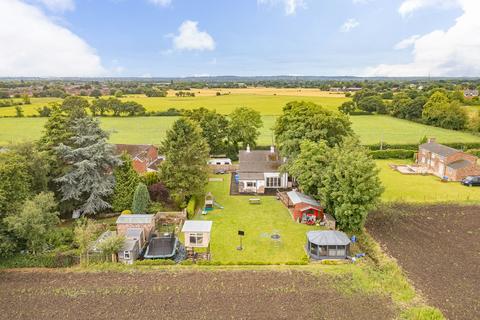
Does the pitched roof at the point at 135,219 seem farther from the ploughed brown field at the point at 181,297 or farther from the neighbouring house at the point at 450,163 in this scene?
the neighbouring house at the point at 450,163

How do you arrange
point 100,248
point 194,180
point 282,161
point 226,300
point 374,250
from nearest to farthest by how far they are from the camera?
1. point 226,300
2. point 100,248
3. point 374,250
4. point 194,180
5. point 282,161

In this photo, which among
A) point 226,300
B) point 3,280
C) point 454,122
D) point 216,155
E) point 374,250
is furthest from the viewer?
point 454,122

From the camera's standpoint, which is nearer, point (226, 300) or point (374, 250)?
point (226, 300)

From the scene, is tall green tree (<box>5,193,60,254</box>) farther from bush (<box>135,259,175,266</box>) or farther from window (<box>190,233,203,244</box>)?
window (<box>190,233,203,244</box>)

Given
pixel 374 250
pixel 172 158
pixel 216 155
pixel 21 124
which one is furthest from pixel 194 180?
pixel 21 124

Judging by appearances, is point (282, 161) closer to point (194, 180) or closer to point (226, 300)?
point (194, 180)

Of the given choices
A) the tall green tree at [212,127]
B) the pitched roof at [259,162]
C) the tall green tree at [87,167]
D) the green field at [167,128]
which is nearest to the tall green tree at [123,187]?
the tall green tree at [87,167]

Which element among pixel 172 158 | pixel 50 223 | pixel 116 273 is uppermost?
pixel 172 158

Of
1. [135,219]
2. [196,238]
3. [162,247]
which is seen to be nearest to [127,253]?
[162,247]
